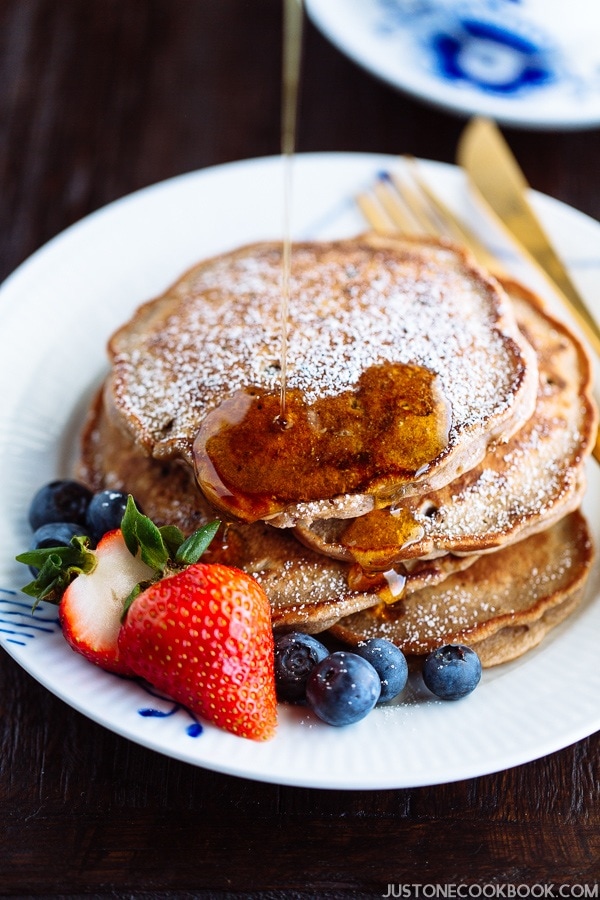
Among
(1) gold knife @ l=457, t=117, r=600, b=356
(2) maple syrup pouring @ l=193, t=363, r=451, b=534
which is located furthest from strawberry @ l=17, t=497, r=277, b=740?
(1) gold knife @ l=457, t=117, r=600, b=356

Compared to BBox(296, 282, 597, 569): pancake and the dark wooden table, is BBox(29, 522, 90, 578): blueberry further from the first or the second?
BBox(296, 282, 597, 569): pancake

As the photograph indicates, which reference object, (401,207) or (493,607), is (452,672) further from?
(401,207)

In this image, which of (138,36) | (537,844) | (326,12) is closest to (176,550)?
(537,844)

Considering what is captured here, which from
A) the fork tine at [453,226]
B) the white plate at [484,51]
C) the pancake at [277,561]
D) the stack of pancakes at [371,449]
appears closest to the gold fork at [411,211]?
the fork tine at [453,226]

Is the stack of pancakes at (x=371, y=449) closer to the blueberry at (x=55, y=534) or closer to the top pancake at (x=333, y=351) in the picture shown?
the top pancake at (x=333, y=351)

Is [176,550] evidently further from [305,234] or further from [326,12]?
[326,12]

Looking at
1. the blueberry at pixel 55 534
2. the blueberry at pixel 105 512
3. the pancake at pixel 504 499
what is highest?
the pancake at pixel 504 499
